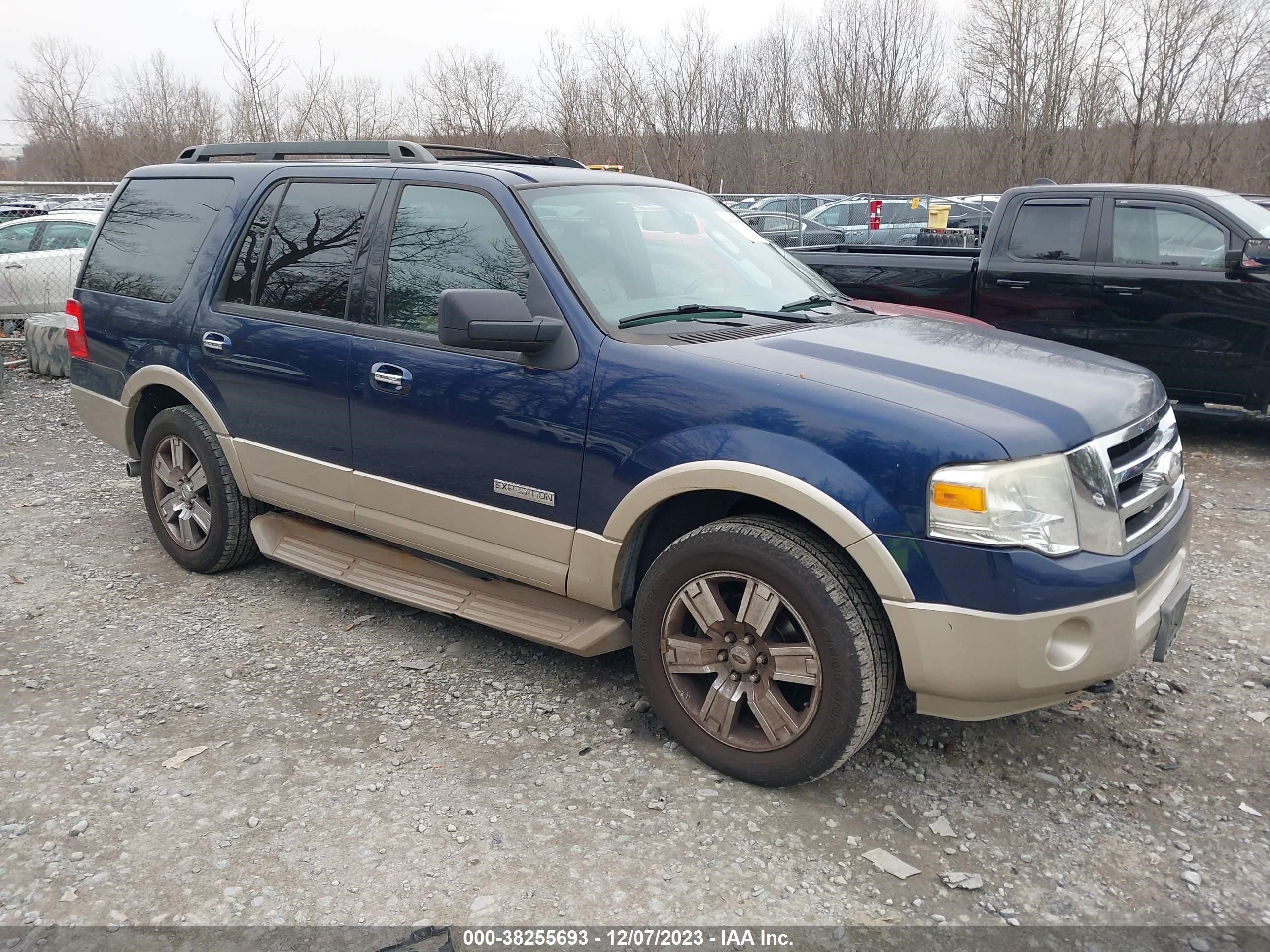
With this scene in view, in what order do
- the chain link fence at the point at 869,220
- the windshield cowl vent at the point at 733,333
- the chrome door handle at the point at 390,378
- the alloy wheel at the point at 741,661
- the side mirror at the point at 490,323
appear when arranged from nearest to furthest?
the alloy wheel at the point at 741,661
the side mirror at the point at 490,323
the windshield cowl vent at the point at 733,333
the chrome door handle at the point at 390,378
the chain link fence at the point at 869,220

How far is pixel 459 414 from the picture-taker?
3.76 metres

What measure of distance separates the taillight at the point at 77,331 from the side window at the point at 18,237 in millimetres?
9592

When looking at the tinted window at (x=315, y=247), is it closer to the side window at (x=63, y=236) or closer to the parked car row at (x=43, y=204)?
the side window at (x=63, y=236)

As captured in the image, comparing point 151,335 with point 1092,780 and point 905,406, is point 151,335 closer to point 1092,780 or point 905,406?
point 905,406

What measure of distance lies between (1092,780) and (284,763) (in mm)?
2705

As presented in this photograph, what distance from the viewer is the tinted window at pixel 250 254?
4.61m

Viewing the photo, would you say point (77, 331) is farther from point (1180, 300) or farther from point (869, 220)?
point (869, 220)

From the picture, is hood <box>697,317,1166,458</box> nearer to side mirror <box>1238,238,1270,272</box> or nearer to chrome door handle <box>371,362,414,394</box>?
chrome door handle <box>371,362,414,394</box>

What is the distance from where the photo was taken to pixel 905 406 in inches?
115

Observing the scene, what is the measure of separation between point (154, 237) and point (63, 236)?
1020cm

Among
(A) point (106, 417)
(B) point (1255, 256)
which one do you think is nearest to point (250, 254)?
(A) point (106, 417)

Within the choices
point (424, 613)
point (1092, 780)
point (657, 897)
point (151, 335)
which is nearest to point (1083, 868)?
point (1092, 780)

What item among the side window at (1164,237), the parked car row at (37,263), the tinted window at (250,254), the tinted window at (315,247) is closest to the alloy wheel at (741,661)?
the tinted window at (315,247)

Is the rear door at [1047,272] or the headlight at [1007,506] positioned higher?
the rear door at [1047,272]
